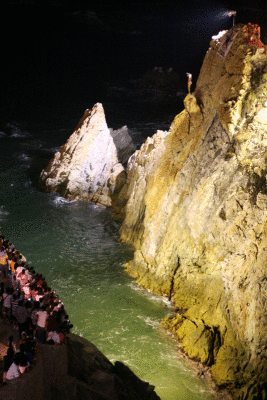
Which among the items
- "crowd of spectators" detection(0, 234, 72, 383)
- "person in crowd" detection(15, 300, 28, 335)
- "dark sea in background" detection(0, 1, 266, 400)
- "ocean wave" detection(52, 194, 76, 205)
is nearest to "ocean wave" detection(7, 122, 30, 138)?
"dark sea in background" detection(0, 1, 266, 400)

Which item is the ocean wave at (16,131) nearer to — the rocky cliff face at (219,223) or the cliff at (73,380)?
the rocky cliff face at (219,223)

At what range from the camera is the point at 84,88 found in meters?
59.6

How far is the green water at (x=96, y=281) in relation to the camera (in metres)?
12.2

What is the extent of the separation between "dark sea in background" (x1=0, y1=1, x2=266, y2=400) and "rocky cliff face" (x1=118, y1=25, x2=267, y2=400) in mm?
1155

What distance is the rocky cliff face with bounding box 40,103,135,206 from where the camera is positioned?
26.5 meters

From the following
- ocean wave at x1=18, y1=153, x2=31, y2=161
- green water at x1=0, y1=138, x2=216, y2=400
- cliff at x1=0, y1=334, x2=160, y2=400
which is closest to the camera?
cliff at x1=0, y1=334, x2=160, y2=400

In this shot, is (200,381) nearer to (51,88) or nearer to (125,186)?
(125,186)

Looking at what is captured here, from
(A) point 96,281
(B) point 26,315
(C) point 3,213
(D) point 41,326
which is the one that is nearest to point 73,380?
(D) point 41,326

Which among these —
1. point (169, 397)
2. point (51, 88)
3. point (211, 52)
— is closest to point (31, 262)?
point (169, 397)

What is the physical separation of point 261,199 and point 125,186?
46.5ft

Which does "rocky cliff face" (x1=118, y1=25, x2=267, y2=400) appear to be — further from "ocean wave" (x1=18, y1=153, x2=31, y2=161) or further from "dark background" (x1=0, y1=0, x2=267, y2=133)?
"dark background" (x1=0, y1=0, x2=267, y2=133)

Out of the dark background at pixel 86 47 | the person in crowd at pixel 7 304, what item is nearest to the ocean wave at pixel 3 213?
the person in crowd at pixel 7 304

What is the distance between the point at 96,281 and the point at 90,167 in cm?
1189

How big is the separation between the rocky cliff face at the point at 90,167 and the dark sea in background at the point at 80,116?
46.7 inches
